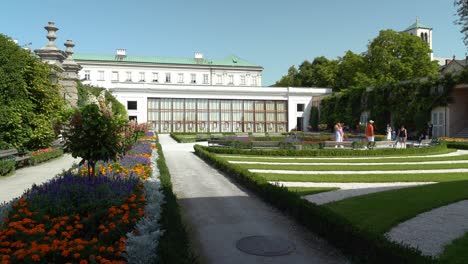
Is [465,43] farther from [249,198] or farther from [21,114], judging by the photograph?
[21,114]

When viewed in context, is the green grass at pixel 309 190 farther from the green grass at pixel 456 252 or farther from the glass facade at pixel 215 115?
the glass facade at pixel 215 115

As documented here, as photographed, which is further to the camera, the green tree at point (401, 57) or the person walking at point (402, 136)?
the green tree at point (401, 57)

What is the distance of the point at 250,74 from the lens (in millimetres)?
72062

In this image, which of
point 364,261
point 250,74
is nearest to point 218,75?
point 250,74

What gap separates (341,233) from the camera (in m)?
5.51

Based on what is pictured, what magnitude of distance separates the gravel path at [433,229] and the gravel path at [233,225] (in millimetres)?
1267

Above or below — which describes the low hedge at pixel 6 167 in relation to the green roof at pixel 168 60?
below

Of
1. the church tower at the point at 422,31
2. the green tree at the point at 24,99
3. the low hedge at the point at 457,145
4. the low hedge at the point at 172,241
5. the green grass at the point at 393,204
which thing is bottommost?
the green grass at the point at 393,204

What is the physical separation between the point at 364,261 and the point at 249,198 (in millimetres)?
4694

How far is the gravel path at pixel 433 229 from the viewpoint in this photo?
5.73 meters

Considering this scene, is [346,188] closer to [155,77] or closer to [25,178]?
[25,178]

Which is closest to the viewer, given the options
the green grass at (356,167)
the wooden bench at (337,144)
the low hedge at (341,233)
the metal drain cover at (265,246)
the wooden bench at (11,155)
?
the low hedge at (341,233)

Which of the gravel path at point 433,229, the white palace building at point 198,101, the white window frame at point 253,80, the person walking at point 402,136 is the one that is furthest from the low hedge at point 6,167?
the white window frame at point 253,80

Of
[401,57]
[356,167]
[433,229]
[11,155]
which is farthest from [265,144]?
[401,57]
